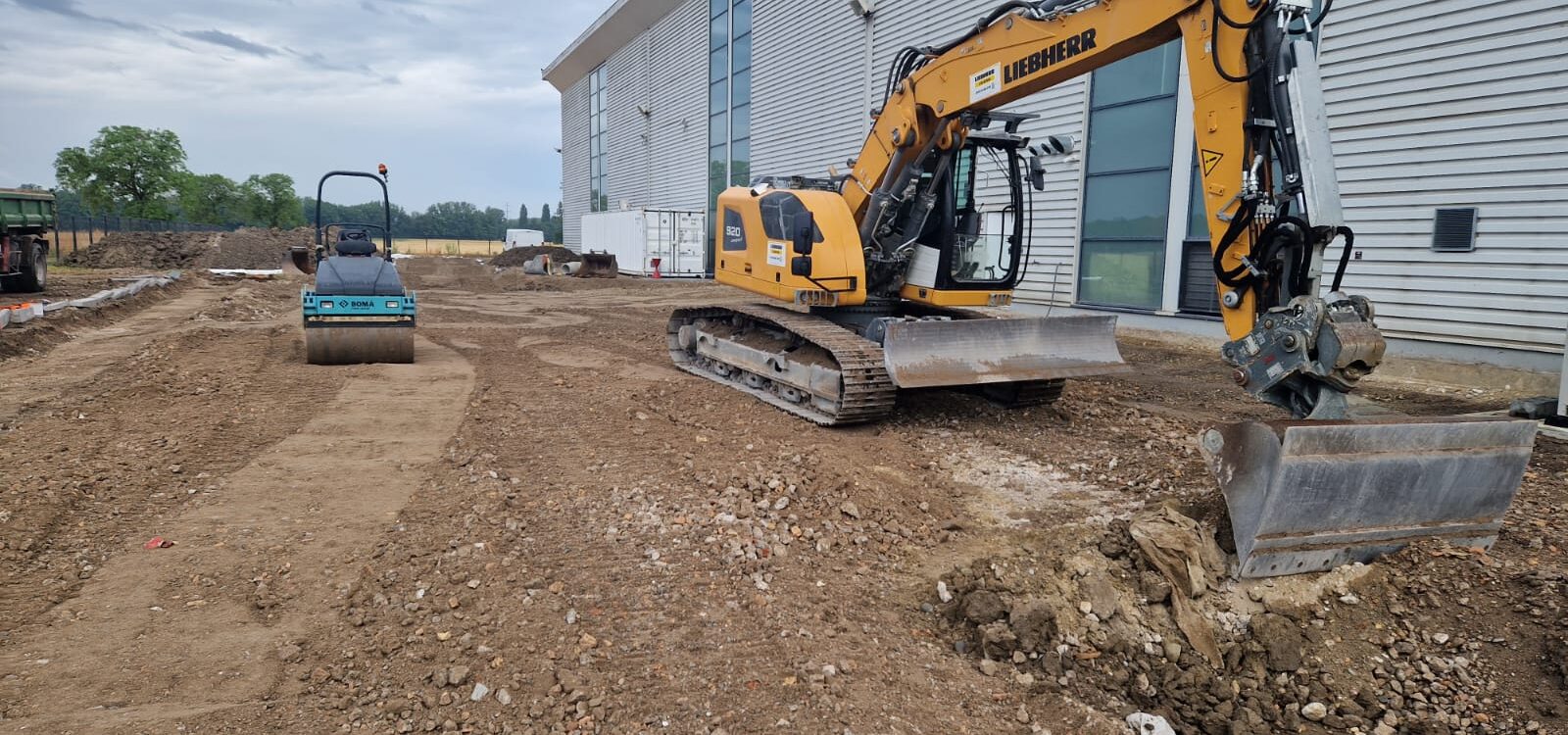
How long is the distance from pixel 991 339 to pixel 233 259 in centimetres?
3054

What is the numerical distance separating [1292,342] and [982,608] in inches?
77.2

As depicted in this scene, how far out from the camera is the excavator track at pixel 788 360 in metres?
7.08

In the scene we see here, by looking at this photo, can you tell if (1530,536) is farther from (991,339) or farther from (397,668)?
Result: (397,668)

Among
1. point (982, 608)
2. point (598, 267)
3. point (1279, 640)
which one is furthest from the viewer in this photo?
point (598, 267)

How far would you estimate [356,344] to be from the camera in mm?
9586

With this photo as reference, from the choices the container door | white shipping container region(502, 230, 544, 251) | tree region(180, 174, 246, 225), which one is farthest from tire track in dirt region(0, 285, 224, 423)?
tree region(180, 174, 246, 225)

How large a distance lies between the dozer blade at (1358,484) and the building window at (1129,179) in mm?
8787

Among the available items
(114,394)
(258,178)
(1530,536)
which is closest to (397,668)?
(1530,536)

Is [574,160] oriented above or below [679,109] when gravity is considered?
below

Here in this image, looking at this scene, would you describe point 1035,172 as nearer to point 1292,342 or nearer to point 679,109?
point 1292,342

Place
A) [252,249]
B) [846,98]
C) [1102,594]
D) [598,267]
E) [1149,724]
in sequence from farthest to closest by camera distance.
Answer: [252,249] < [598,267] < [846,98] < [1102,594] < [1149,724]

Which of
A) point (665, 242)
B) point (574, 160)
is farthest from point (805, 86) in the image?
point (574, 160)

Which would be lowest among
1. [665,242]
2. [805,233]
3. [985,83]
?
[805,233]

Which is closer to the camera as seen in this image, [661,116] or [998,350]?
[998,350]
